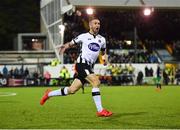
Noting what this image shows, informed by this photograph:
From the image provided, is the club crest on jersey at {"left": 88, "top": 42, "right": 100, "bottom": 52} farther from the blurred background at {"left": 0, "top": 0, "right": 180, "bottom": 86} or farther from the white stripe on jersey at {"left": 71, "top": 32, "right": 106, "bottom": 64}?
the blurred background at {"left": 0, "top": 0, "right": 180, "bottom": 86}

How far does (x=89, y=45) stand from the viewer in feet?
38.2

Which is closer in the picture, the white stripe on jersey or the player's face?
the player's face

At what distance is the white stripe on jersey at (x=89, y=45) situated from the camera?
11664 mm

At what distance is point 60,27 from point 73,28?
4.01 meters

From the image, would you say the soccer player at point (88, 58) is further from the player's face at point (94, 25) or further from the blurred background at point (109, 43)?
the blurred background at point (109, 43)

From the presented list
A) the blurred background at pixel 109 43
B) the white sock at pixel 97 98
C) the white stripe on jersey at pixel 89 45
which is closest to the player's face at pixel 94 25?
the white stripe on jersey at pixel 89 45

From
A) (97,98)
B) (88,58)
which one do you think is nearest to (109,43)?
(88,58)

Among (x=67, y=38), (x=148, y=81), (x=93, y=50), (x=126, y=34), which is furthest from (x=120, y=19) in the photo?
(x=93, y=50)

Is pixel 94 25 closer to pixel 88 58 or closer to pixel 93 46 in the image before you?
pixel 93 46

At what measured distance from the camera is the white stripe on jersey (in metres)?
11.7

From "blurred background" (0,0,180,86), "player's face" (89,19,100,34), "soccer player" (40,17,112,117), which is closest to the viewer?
"player's face" (89,19,100,34)

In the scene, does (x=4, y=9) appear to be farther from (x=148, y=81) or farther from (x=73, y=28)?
(x=148, y=81)

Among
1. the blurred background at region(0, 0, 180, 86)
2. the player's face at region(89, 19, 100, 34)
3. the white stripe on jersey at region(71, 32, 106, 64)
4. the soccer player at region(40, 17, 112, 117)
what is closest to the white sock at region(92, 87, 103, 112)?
the soccer player at region(40, 17, 112, 117)

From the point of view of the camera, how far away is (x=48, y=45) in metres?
61.6
